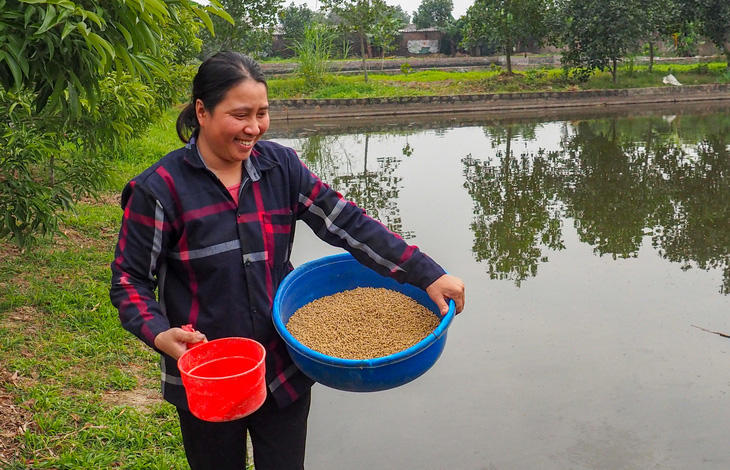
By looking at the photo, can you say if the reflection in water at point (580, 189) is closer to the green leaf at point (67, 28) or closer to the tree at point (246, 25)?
the green leaf at point (67, 28)

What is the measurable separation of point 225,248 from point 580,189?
6.95m

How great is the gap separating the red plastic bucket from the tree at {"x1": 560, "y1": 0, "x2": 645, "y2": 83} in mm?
19800

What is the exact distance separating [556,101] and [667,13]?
13.8 ft

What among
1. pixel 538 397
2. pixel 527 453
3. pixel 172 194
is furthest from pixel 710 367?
pixel 172 194

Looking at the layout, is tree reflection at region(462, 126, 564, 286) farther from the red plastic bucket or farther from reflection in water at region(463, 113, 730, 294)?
the red plastic bucket

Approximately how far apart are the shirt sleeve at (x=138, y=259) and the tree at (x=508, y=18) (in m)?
20.4

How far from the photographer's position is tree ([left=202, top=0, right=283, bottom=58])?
2056 cm

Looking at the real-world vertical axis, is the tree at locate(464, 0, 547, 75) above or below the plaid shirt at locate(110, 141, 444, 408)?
above

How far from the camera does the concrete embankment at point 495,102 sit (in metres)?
18.9

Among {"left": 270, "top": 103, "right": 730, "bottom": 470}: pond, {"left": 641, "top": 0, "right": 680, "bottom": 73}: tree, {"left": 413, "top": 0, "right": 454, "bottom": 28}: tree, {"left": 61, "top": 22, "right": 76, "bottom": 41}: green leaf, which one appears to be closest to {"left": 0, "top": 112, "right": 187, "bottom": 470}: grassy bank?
{"left": 270, "top": 103, "right": 730, "bottom": 470}: pond

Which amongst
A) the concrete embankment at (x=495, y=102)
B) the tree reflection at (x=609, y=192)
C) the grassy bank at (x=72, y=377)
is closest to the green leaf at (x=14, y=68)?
the grassy bank at (x=72, y=377)

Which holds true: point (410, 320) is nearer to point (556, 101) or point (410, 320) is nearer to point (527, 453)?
point (527, 453)

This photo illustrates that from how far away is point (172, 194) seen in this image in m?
1.70

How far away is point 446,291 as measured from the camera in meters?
1.84
